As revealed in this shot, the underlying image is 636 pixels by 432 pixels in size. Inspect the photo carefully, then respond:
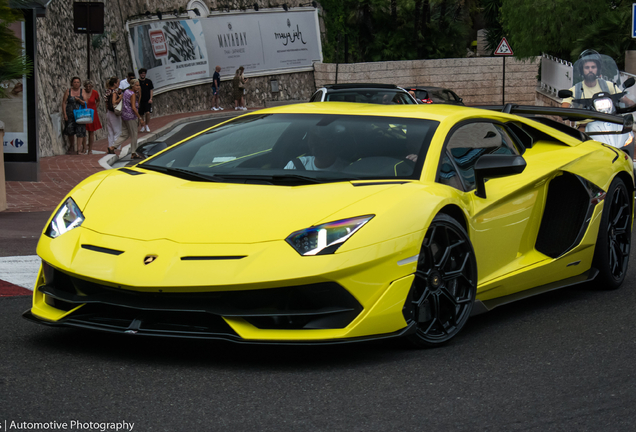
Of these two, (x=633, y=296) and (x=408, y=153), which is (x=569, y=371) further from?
(x=633, y=296)

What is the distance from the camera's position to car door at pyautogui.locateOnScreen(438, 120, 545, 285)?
4977mm

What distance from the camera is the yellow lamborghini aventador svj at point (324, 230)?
403cm

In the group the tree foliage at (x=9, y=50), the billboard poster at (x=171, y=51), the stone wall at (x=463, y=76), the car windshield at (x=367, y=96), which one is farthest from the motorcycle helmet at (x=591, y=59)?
the stone wall at (x=463, y=76)

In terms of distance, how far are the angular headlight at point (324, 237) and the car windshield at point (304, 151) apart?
1.84ft

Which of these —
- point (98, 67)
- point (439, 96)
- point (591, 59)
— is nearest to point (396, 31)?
point (439, 96)

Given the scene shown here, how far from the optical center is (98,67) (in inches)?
1028

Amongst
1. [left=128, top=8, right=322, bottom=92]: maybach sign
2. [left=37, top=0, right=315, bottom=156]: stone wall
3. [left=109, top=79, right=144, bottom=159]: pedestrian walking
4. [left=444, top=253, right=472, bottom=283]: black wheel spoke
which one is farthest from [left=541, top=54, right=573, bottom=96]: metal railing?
[left=444, top=253, right=472, bottom=283]: black wheel spoke

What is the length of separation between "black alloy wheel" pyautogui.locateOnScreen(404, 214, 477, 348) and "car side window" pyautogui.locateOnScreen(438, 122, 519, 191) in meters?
0.40

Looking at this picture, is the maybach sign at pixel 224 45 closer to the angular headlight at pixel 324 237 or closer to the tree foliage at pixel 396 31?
the tree foliage at pixel 396 31

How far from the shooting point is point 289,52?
44188 millimetres

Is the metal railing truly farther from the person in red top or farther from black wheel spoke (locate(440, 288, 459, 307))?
black wheel spoke (locate(440, 288, 459, 307))

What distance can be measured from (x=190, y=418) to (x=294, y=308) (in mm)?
836

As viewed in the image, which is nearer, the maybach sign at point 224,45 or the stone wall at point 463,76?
the maybach sign at point 224,45

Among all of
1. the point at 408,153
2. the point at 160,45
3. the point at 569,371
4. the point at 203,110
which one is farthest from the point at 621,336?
the point at 203,110
